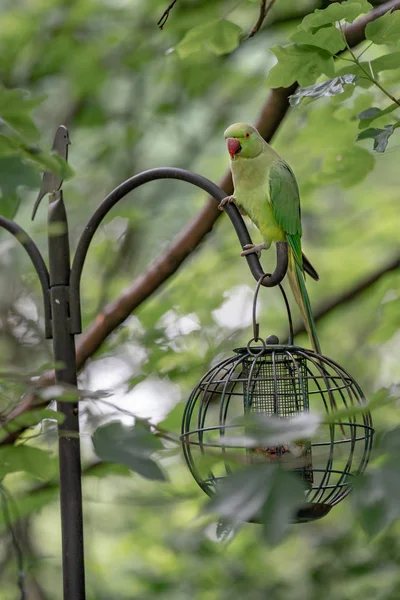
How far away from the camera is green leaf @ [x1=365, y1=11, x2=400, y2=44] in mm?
1606

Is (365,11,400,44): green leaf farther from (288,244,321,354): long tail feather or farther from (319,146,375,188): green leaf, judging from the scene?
(319,146,375,188): green leaf

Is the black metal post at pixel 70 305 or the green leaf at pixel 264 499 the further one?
the black metal post at pixel 70 305

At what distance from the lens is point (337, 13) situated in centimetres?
155

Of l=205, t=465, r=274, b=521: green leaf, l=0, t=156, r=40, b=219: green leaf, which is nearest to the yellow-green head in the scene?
l=0, t=156, r=40, b=219: green leaf

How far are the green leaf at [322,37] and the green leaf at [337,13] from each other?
0.03 m

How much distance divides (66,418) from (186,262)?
2.11m

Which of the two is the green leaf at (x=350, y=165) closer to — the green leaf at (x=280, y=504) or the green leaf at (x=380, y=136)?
the green leaf at (x=380, y=136)

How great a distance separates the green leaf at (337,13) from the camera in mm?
1540

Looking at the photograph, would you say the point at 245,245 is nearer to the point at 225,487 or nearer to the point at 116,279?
the point at 225,487

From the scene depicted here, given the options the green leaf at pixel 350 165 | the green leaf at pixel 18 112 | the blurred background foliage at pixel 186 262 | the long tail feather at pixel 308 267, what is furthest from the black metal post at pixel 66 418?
the green leaf at pixel 350 165

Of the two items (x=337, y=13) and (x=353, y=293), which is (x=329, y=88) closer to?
(x=337, y=13)

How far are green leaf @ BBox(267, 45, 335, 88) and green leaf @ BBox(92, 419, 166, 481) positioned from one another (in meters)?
0.98

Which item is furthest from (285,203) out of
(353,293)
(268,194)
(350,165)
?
(353,293)

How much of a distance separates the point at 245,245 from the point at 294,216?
53 centimetres
